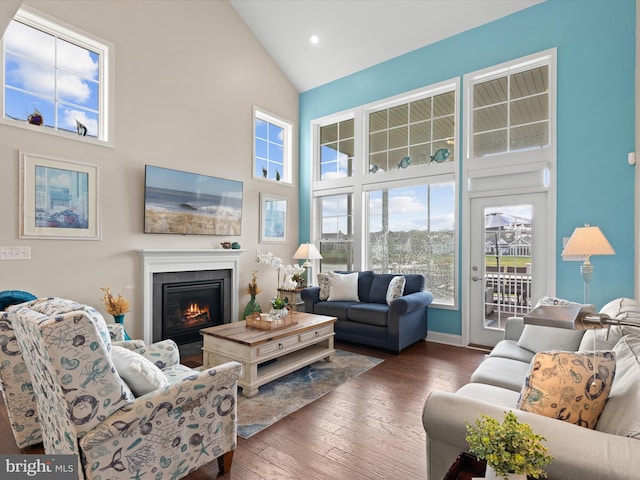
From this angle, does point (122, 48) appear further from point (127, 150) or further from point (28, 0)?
point (127, 150)

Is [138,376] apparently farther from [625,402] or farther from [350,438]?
[625,402]

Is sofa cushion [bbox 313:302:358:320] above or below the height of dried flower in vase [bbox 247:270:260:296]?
below

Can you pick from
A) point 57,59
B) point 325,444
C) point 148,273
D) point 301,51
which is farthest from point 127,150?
point 325,444

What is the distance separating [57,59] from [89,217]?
171cm

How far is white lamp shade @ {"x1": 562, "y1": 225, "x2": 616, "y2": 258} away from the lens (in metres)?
3.06

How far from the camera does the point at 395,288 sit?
14.7ft

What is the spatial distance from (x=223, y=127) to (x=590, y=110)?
4.58m

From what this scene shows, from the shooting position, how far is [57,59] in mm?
3635

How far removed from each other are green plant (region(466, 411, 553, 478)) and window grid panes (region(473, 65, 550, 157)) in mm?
4082

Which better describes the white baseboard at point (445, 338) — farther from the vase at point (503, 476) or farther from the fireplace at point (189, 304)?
the vase at point (503, 476)

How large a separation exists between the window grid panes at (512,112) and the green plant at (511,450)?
13.4 feet

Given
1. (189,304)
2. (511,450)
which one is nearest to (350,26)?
(189,304)

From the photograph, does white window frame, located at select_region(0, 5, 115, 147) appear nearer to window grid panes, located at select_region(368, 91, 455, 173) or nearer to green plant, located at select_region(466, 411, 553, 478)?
window grid panes, located at select_region(368, 91, 455, 173)

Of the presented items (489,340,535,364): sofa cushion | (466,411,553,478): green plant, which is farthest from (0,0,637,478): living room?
(466,411,553,478): green plant
